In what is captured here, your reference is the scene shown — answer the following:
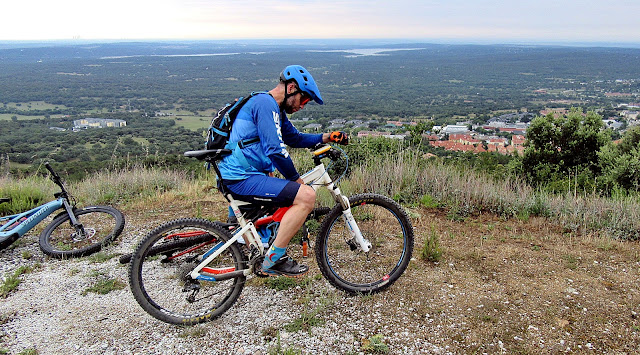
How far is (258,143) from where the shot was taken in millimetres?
3342

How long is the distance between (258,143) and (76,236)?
134 inches

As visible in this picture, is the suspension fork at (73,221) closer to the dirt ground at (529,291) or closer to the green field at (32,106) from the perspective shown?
the dirt ground at (529,291)

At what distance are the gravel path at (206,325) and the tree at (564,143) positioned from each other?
993cm

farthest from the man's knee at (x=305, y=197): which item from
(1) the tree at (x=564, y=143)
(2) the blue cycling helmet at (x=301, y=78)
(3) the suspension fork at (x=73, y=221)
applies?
(1) the tree at (x=564, y=143)

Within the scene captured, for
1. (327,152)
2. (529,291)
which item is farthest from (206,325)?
(529,291)

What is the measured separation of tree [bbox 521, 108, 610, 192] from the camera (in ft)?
39.1

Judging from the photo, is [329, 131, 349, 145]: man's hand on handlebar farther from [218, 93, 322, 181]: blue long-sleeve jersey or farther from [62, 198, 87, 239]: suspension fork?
[62, 198, 87, 239]: suspension fork

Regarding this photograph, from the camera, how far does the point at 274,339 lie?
10.7ft

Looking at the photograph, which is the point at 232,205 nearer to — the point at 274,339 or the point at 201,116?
the point at 274,339

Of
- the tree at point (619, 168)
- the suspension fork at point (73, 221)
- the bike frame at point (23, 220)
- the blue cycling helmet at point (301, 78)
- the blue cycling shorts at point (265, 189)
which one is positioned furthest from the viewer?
the tree at point (619, 168)

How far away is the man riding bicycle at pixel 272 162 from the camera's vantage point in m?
3.21

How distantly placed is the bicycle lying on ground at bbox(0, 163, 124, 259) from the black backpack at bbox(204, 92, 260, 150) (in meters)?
2.69

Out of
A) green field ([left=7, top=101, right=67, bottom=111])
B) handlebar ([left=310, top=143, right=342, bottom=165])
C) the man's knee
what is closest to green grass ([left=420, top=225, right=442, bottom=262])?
handlebar ([left=310, top=143, right=342, bottom=165])

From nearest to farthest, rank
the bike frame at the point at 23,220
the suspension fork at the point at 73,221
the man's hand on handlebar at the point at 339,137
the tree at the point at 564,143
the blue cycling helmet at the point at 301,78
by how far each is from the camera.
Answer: the blue cycling helmet at the point at 301,78 < the man's hand on handlebar at the point at 339,137 < the bike frame at the point at 23,220 < the suspension fork at the point at 73,221 < the tree at the point at 564,143
